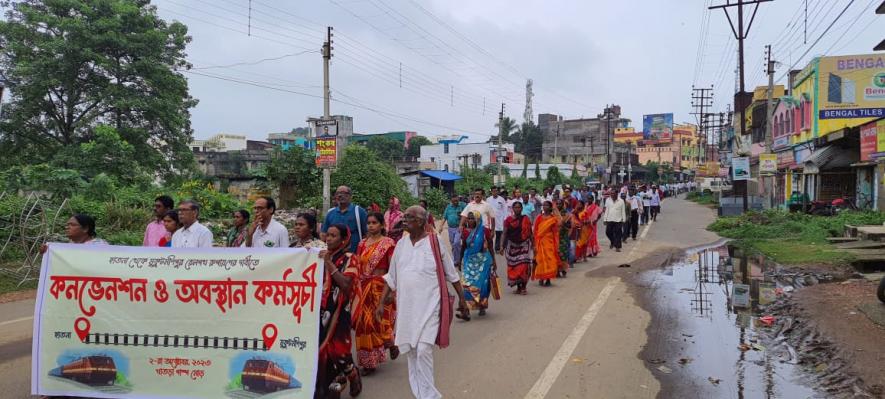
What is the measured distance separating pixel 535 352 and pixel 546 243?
4127 mm

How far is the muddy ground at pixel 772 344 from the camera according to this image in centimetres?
520

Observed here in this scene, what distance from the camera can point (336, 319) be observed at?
4.57 m

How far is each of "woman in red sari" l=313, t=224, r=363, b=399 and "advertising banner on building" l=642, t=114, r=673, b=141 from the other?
344 ft

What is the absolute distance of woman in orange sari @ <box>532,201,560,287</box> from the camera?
1012cm

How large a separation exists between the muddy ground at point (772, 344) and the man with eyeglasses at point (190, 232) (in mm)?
4050

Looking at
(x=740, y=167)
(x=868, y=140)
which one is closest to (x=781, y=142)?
(x=740, y=167)

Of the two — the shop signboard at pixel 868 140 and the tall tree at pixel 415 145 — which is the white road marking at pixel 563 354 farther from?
the tall tree at pixel 415 145

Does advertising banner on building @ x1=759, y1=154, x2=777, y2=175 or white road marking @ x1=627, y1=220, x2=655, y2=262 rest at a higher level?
advertising banner on building @ x1=759, y1=154, x2=777, y2=175

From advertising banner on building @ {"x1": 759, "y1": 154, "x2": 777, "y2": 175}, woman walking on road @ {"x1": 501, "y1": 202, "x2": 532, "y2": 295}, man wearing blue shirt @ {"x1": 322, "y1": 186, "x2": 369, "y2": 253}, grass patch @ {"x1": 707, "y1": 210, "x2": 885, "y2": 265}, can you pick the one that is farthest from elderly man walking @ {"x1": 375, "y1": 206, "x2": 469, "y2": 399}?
advertising banner on building @ {"x1": 759, "y1": 154, "x2": 777, "y2": 175}

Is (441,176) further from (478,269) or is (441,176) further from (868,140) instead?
(478,269)

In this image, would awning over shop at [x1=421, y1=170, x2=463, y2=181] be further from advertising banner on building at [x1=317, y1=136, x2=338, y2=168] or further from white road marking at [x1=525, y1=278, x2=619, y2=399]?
white road marking at [x1=525, y1=278, x2=619, y2=399]

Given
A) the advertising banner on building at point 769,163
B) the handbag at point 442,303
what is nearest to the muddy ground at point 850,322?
the handbag at point 442,303

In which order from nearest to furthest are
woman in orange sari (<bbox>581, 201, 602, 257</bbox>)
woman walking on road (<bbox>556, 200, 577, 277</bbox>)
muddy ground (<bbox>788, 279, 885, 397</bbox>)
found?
1. muddy ground (<bbox>788, 279, 885, 397</bbox>)
2. woman walking on road (<bbox>556, 200, 577, 277</bbox>)
3. woman in orange sari (<bbox>581, 201, 602, 257</bbox>)

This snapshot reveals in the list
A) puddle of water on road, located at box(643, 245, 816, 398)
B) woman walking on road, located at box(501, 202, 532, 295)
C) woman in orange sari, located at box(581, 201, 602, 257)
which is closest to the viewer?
puddle of water on road, located at box(643, 245, 816, 398)
